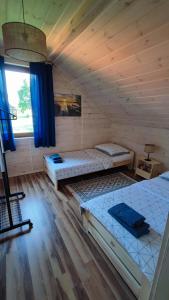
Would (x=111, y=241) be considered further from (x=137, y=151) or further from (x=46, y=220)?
(x=137, y=151)

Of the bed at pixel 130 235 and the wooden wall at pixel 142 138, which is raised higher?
the wooden wall at pixel 142 138

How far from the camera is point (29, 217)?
2.03 m

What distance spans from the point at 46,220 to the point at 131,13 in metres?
2.40

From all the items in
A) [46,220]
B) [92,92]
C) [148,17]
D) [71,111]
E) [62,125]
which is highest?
[148,17]

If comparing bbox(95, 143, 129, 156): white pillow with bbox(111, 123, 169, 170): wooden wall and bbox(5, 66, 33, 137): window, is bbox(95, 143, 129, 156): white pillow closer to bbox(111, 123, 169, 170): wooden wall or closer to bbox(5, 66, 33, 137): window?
bbox(111, 123, 169, 170): wooden wall

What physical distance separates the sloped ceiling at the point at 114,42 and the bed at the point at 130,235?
1363mm

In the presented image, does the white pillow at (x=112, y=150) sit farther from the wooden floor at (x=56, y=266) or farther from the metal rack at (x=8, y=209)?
the metal rack at (x=8, y=209)

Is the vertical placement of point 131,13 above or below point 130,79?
above

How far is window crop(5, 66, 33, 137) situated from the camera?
110 inches

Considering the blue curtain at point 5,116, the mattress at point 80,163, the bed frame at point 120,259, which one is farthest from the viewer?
the mattress at point 80,163

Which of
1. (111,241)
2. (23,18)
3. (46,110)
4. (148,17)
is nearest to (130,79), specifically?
(148,17)

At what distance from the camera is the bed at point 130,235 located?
44.8 inches

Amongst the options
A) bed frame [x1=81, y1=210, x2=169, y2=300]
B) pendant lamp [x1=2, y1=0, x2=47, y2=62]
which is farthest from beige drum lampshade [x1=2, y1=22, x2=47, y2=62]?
bed frame [x1=81, y1=210, x2=169, y2=300]

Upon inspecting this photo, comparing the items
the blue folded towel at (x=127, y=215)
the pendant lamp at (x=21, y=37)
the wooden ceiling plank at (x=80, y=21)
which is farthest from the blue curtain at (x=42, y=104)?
the blue folded towel at (x=127, y=215)
